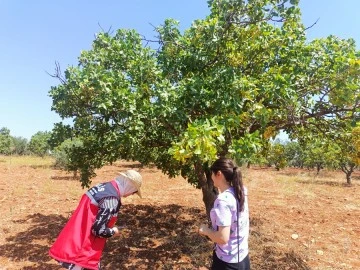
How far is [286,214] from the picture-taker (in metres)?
11.6

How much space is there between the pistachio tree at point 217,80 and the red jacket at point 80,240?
5.94ft

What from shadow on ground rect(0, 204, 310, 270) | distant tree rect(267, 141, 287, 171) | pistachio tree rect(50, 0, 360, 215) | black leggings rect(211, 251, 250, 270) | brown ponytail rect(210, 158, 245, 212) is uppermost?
pistachio tree rect(50, 0, 360, 215)

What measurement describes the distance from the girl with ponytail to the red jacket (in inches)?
49.8

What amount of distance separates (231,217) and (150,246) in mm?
5075

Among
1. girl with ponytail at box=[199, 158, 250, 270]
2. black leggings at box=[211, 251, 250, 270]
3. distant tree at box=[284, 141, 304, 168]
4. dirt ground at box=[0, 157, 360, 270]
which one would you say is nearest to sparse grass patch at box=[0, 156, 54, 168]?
dirt ground at box=[0, 157, 360, 270]

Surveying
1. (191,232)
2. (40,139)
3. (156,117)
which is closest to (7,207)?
(191,232)

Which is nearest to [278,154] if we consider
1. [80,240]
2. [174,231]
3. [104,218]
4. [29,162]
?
[174,231]

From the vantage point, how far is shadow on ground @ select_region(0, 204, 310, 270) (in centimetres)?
686

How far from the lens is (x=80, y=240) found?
145 inches

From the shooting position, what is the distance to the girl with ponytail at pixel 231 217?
129 inches

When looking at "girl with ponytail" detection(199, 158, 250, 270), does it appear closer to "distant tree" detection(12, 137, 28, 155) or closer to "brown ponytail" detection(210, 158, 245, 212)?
"brown ponytail" detection(210, 158, 245, 212)

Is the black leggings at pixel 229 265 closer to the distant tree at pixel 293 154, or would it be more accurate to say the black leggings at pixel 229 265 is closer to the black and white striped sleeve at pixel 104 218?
the black and white striped sleeve at pixel 104 218

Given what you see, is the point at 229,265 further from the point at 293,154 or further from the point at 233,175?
the point at 293,154

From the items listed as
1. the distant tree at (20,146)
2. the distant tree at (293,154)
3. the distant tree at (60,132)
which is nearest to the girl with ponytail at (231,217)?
the distant tree at (60,132)
